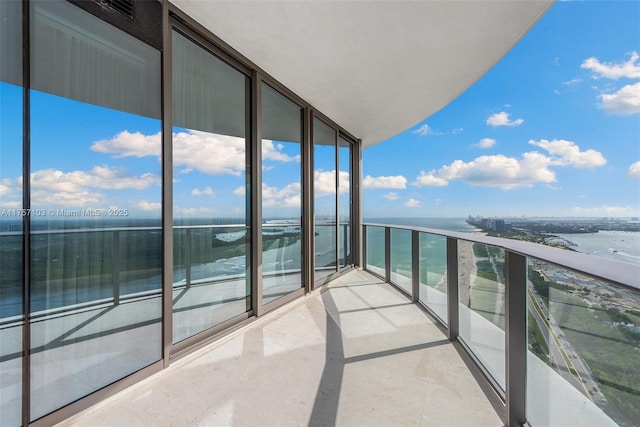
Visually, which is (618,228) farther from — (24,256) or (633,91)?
(633,91)

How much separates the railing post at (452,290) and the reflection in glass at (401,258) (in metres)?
1.17

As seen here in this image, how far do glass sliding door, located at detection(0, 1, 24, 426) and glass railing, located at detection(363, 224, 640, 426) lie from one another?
2490 mm

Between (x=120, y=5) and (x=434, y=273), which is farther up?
(x=120, y=5)

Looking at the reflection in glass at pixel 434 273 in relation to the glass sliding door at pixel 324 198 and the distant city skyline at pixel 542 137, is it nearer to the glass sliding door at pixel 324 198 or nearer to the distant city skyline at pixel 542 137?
the glass sliding door at pixel 324 198

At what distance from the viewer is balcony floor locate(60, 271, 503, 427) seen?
169 centimetres

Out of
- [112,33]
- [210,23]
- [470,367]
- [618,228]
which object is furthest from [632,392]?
[210,23]

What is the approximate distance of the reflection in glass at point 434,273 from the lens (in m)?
2.91

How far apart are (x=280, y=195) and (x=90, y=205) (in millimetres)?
2066

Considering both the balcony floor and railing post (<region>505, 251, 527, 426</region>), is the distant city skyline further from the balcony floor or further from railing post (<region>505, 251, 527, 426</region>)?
railing post (<region>505, 251, 527, 426</region>)

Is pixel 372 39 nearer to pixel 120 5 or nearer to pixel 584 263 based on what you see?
pixel 120 5

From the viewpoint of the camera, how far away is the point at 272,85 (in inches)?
136

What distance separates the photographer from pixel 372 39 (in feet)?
8.59

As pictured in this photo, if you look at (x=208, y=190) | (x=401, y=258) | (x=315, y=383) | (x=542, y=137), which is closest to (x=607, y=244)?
(x=315, y=383)

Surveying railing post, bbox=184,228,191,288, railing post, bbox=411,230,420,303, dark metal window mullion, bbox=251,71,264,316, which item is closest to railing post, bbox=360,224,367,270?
railing post, bbox=411,230,420,303
